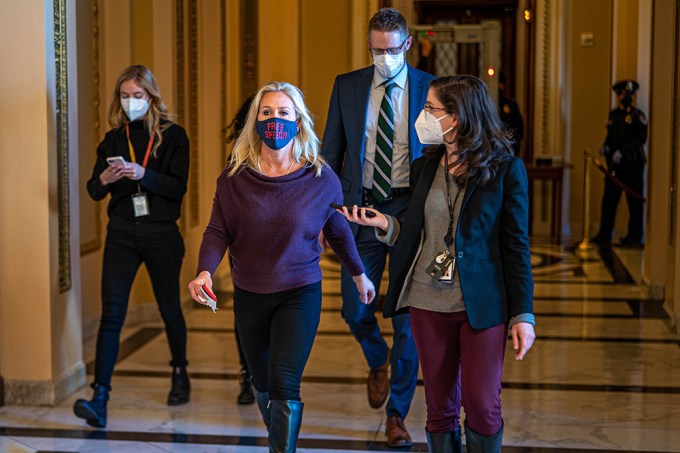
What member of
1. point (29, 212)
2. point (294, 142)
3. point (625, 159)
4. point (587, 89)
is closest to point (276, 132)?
point (294, 142)

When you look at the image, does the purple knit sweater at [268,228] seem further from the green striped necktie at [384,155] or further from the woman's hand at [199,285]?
the green striped necktie at [384,155]

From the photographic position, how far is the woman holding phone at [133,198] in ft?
15.7

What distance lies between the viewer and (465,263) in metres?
3.21

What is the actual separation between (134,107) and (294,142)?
59.2 inches

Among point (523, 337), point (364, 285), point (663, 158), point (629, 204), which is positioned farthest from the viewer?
point (629, 204)

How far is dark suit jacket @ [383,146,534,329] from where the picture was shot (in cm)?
321

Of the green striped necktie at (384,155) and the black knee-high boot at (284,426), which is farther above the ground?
the green striped necktie at (384,155)

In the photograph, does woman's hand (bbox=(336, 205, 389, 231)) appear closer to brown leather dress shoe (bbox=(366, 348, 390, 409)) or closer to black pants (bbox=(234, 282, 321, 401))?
black pants (bbox=(234, 282, 321, 401))

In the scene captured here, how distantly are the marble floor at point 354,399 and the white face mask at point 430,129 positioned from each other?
5.33 ft

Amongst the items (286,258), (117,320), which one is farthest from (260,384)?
(117,320)

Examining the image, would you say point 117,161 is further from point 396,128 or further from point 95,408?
point 396,128

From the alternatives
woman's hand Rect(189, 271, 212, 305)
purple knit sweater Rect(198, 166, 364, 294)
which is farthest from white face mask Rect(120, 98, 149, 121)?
woman's hand Rect(189, 271, 212, 305)

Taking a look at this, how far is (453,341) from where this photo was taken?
3.33 m

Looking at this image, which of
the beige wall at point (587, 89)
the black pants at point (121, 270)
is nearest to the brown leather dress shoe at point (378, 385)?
the black pants at point (121, 270)
